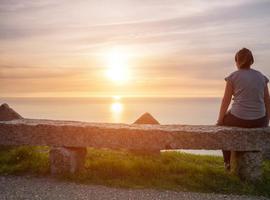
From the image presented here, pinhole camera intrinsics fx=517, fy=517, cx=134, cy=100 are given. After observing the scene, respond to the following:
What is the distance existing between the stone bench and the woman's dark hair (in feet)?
5.46

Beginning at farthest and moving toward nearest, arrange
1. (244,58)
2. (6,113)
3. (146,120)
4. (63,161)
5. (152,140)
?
(6,113) → (146,120) → (244,58) → (152,140) → (63,161)

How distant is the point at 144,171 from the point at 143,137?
3.03 feet

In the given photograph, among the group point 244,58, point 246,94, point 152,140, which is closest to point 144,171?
point 152,140

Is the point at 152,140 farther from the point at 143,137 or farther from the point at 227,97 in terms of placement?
the point at 227,97

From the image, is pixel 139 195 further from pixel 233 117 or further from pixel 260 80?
pixel 260 80

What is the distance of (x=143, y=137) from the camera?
1324cm

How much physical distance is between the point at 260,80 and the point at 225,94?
3.19 feet

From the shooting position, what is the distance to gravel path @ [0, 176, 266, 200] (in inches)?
448

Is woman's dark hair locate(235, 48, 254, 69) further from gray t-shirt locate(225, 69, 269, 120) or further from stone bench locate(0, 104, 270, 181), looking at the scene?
stone bench locate(0, 104, 270, 181)

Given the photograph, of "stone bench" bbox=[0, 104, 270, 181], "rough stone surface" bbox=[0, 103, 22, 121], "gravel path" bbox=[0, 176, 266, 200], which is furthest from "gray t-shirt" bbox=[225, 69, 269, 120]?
"rough stone surface" bbox=[0, 103, 22, 121]

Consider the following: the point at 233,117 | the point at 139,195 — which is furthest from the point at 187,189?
the point at 233,117

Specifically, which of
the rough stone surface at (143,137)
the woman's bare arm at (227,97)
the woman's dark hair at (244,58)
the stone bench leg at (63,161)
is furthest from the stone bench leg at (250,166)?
the stone bench leg at (63,161)

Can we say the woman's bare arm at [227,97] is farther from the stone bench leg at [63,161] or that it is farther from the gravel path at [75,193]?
the stone bench leg at [63,161]

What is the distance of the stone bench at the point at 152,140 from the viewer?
13164mm
